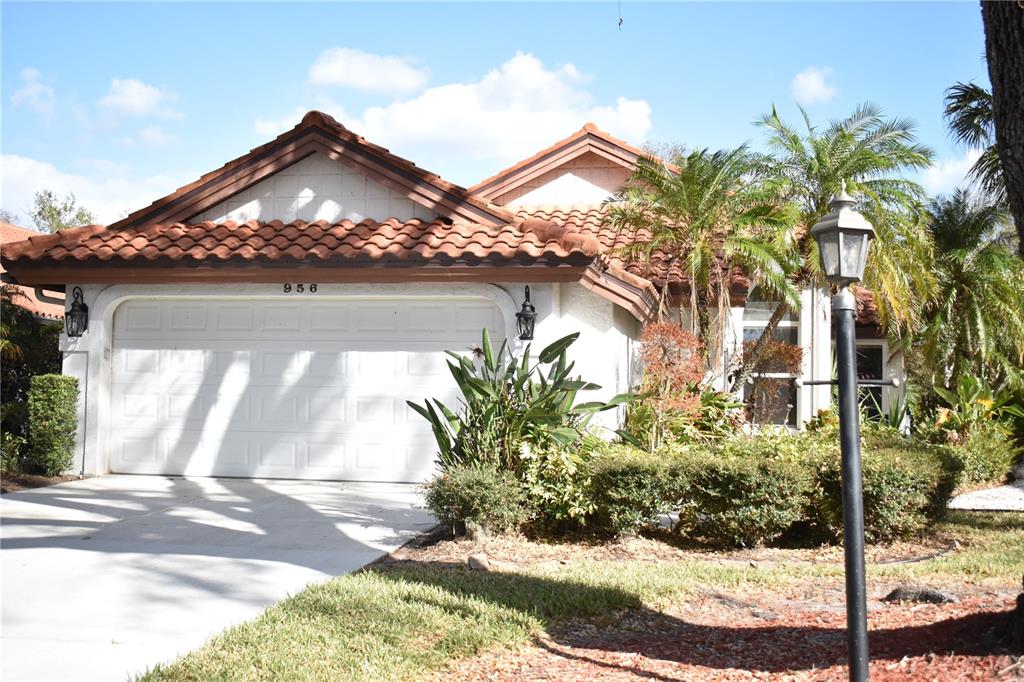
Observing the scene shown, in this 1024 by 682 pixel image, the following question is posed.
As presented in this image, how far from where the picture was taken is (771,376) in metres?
→ 14.2

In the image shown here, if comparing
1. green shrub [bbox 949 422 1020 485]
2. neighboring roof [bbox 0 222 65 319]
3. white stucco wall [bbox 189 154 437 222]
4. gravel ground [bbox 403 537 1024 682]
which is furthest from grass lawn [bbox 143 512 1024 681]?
neighboring roof [bbox 0 222 65 319]

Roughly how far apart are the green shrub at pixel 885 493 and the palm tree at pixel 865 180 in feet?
16.1

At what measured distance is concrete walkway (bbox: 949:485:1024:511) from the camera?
11438 mm

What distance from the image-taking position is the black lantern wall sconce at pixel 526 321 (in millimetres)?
11211

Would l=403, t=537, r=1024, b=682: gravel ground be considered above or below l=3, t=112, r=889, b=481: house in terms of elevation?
below

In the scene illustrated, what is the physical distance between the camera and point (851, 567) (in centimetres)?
425

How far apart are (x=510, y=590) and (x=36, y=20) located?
12.6 metres

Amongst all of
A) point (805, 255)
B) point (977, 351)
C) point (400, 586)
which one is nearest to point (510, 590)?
point (400, 586)

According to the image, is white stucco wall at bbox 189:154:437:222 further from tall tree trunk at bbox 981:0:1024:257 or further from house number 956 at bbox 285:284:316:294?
tall tree trunk at bbox 981:0:1024:257

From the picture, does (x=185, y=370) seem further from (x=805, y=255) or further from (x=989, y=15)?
(x=989, y=15)

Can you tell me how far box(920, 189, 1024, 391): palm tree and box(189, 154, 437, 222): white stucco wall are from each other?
10229mm

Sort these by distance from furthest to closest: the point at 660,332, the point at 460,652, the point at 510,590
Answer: the point at 660,332, the point at 510,590, the point at 460,652

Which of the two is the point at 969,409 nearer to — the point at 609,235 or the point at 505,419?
the point at 609,235

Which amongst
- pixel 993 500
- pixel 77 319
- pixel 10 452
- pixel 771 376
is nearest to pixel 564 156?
pixel 771 376
